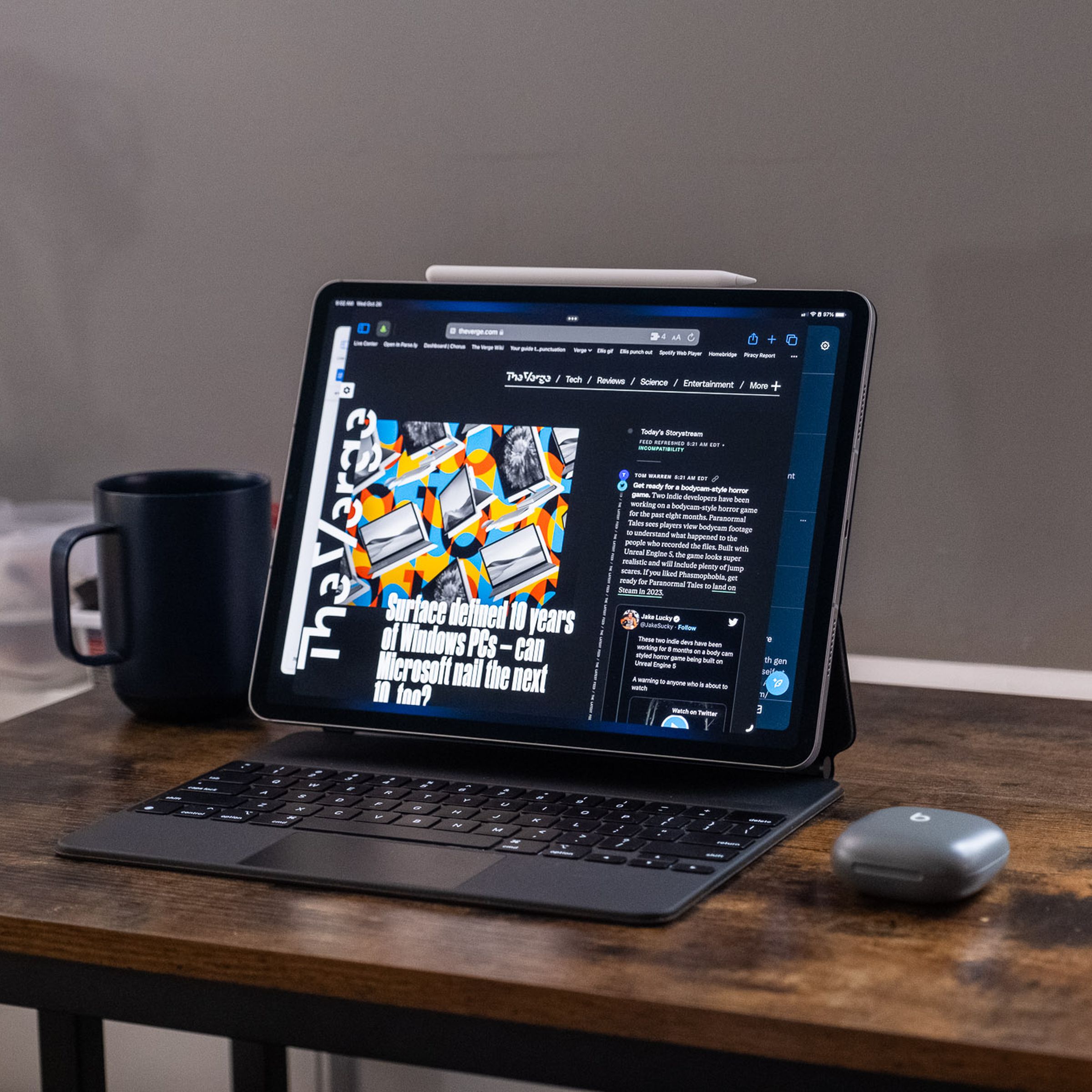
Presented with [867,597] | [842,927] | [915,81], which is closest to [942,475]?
[867,597]

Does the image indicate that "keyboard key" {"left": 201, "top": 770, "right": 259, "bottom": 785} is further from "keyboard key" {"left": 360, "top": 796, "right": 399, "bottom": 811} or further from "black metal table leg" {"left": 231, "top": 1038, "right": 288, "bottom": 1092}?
"black metal table leg" {"left": 231, "top": 1038, "right": 288, "bottom": 1092}

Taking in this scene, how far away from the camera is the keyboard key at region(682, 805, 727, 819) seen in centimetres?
77

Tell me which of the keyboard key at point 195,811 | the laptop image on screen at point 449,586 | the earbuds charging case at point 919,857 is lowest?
the keyboard key at point 195,811

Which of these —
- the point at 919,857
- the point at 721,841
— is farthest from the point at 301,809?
the point at 919,857

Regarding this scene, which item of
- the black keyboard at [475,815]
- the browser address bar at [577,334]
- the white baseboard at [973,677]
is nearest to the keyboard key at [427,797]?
the black keyboard at [475,815]

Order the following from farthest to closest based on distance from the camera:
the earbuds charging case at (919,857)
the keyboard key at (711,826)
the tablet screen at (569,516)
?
the tablet screen at (569,516)
the keyboard key at (711,826)
the earbuds charging case at (919,857)

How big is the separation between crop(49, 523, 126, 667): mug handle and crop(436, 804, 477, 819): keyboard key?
339 millimetres

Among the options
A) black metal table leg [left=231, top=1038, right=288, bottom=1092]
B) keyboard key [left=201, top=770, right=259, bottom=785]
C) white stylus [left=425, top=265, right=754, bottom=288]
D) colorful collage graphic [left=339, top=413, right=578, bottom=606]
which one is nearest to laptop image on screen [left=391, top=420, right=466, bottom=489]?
colorful collage graphic [left=339, top=413, right=578, bottom=606]

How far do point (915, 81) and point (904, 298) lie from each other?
0.18 meters

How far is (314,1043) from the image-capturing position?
629 millimetres

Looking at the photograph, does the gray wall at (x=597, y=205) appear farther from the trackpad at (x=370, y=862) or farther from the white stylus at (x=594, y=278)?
the trackpad at (x=370, y=862)

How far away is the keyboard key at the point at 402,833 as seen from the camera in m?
0.73

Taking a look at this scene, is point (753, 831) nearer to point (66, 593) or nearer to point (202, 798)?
point (202, 798)

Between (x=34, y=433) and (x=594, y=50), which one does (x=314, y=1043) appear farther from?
(x=34, y=433)
